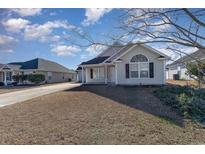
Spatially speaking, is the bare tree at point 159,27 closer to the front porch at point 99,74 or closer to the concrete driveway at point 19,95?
the concrete driveway at point 19,95

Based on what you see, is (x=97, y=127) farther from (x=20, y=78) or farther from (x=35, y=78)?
(x=20, y=78)

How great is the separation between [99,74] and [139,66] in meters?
5.94

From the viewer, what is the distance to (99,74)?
941 inches

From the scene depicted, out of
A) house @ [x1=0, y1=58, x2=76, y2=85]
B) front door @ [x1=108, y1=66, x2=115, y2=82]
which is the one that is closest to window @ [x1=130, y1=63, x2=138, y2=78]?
front door @ [x1=108, y1=66, x2=115, y2=82]

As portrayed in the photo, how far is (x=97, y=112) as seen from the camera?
8273 millimetres

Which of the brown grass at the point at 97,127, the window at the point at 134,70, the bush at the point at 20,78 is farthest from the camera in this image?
the bush at the point at 20,78

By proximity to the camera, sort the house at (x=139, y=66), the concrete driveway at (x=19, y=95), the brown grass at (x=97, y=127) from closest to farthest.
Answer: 1. the brown grass at (x=97, y=127)
2. the concrete driveway at (x=19, y=95)
3. the house at (x=139, y=66)

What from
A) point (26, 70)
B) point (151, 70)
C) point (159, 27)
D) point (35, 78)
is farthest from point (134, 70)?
point (26, 70)

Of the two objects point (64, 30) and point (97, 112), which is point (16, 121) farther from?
point (64, 30)

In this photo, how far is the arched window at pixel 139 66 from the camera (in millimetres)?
19031

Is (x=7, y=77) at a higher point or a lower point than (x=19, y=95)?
higher

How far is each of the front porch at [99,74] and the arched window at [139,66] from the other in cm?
393

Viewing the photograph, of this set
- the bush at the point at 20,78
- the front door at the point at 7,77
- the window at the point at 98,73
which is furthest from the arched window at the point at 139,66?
the front door at the point at 7,77
